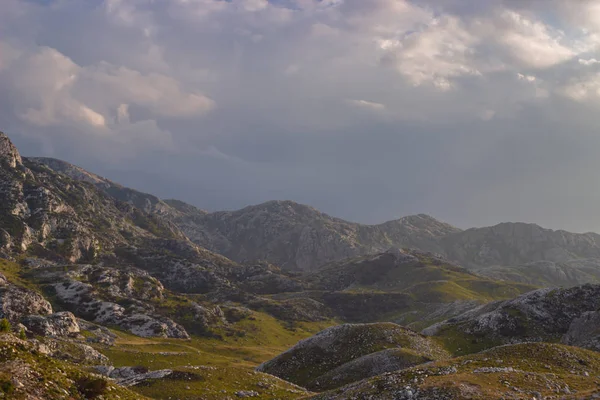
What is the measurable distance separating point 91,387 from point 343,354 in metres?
51.9

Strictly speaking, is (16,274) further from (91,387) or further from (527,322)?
(527,322)

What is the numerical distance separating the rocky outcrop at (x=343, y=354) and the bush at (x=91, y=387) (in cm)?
4054

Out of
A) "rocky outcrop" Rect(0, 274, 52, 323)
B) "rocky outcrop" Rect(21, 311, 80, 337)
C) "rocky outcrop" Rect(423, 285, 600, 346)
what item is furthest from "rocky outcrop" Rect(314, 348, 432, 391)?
"rocky outcrop" Rect(0, 274, 52, 323)

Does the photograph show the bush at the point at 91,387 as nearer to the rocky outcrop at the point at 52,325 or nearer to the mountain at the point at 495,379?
the mountain at the point at 495,379

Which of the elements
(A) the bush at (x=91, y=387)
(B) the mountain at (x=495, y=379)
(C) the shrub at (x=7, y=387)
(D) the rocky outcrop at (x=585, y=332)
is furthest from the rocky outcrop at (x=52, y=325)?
(D) the rocky outcrop at (x=585, y=332)

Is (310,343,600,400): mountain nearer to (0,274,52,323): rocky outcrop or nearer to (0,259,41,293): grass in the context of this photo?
(0,274,52,323): rocky outcrop

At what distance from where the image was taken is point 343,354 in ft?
235

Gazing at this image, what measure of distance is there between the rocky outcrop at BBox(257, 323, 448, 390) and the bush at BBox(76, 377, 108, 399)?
133 ft

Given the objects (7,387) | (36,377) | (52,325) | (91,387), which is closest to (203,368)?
(91,387)

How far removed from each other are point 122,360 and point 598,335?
297 ft

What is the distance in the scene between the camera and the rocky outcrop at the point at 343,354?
62938 millimetres

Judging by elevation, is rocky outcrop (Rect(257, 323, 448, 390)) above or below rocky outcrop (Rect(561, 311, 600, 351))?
below

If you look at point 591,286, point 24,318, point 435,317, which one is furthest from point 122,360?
point 435,317

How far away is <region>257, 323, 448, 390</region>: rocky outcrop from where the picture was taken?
62.9 meters
